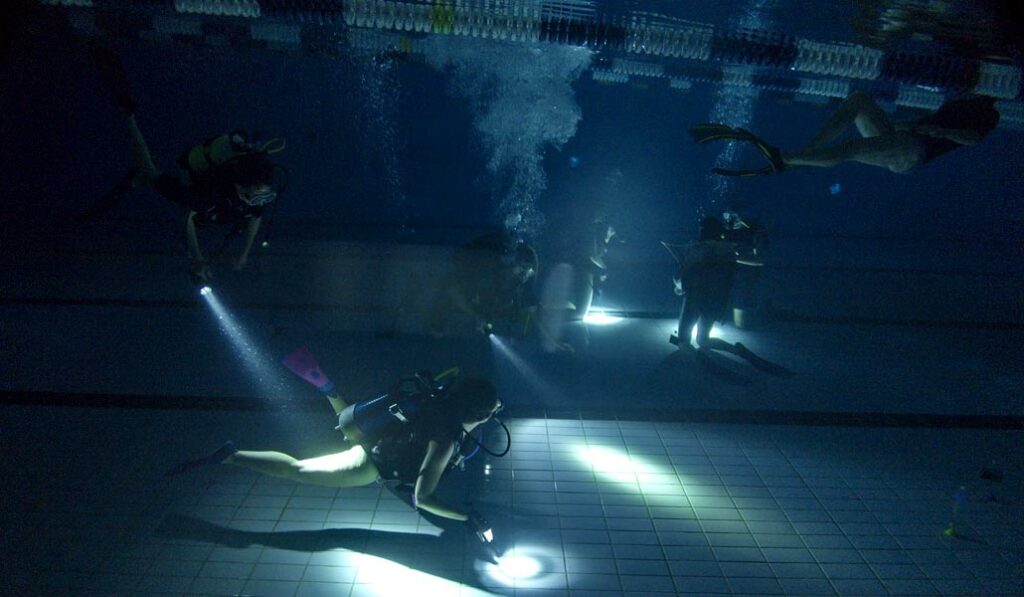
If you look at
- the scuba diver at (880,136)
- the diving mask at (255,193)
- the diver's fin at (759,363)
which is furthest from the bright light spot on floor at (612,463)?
the diving mask at (255,193)

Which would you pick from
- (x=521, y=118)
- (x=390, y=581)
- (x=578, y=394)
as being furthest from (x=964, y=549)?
(x=521, y=118)

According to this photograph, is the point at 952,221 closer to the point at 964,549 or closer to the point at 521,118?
the point at 521,118

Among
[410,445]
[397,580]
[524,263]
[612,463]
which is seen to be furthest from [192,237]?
[612,463]

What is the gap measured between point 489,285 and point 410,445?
2956 mm

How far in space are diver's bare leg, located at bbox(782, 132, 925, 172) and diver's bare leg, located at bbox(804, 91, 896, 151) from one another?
0.09m

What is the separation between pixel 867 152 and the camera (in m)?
3.06

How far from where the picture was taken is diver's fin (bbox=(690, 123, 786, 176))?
9.41 ft

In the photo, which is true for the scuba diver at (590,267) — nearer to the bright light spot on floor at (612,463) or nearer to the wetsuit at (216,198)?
the bright light spot on floor at (612,463)

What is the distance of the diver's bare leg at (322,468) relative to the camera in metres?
3.41

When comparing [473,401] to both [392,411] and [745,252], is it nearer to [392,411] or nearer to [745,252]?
[392,411]

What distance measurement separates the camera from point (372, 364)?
5.79 m

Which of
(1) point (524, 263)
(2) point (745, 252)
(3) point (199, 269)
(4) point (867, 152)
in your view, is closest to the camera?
(4) point (867, 152)

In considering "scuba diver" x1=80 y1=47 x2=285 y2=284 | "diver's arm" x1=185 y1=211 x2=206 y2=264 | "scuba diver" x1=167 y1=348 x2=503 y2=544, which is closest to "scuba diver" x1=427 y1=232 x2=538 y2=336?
"scuba diver" x1=80 y1=47 x2=285 y2=284

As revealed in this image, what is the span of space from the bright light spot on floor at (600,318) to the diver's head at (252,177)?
4.63 metres
